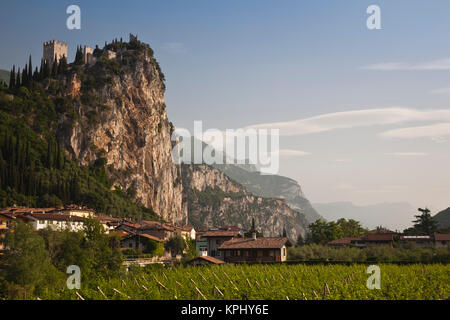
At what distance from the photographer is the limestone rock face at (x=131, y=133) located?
155 meters

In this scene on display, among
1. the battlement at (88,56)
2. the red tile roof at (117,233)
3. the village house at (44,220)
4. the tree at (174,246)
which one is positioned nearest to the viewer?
the village house at (44,220)

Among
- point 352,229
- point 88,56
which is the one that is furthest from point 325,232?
point 88,56

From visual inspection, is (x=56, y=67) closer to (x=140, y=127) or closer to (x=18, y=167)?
(x=140, y=127)

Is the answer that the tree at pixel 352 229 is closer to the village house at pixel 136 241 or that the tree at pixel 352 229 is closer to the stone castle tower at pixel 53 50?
the village house at pixel 136 241

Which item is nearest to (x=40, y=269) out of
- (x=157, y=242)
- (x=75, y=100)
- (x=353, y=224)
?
(x=157, y=242)

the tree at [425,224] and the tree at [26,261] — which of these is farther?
the tree at [425,224]

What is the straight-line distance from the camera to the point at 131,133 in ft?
583

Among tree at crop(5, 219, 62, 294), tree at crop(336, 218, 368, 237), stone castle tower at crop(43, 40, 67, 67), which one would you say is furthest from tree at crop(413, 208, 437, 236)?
stone castle tower at crop(43, 40, 67, 67)

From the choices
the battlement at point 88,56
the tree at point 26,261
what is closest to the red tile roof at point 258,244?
the tree at point 26,261

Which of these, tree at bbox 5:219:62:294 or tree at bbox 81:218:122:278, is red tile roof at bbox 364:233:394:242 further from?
tree at bbox 5:219:62:294

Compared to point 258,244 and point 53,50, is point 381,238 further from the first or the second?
point 53,50

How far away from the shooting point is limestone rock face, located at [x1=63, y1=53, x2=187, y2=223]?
508 ft
